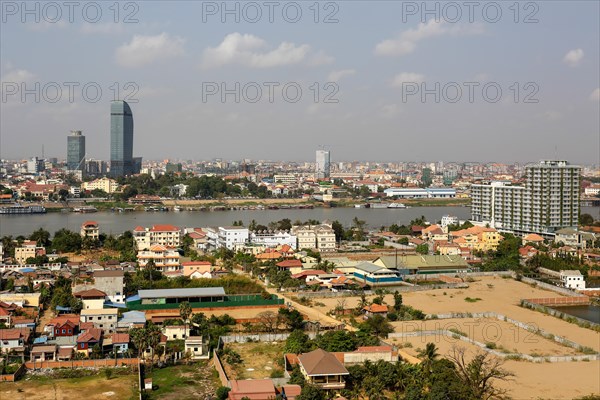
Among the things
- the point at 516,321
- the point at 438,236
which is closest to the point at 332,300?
the point at 516,321

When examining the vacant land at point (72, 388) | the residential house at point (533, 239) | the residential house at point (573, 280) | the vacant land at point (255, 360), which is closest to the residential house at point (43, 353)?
the vacant land at point (72, 388)

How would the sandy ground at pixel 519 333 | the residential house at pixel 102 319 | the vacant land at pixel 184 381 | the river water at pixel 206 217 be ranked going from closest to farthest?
the vacant land at pixel 184 381 < the sandy ground at pixel 519 333 < the residential house at pixel 102 319 < the river water at pixel 206 217

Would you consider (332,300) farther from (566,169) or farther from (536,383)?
(566,169)

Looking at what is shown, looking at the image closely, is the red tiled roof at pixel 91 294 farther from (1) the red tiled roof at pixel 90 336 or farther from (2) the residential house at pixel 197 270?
(2) the residential house at pixel 197 270

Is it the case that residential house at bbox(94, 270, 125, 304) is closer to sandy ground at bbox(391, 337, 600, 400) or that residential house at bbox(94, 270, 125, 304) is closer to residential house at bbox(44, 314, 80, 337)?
residential house at bbox(44, 314, 80, 337)

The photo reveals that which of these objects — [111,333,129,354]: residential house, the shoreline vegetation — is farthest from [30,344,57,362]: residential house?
the shoreline vegetation

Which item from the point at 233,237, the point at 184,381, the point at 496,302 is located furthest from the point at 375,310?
the point at 233,237
